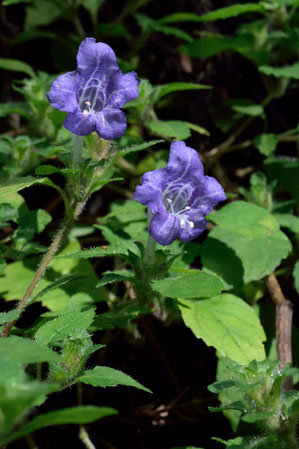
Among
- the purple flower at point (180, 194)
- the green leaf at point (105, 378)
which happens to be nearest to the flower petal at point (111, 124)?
the purple flower at point (180, 194)

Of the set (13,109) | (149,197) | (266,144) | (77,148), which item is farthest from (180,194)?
(266,144)

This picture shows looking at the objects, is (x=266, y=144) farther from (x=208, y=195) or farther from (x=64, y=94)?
(x=64, y=94)

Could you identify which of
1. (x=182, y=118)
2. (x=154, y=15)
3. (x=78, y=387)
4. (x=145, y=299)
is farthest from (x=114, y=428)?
(x=154, y=15)

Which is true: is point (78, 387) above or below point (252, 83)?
below

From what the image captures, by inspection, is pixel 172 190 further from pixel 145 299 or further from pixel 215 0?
pixel 215 0

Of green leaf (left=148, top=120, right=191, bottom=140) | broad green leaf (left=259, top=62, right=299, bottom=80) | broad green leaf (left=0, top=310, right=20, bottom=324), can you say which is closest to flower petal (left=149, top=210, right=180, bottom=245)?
broad green leaf (left=0, top=310, right=20, bottom=324)

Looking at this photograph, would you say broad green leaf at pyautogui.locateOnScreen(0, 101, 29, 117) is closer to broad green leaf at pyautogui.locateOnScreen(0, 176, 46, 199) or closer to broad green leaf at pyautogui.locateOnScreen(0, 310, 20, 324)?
broad green leaf at pyautogui.locateOnScreen(0, 176, 46, 199)
